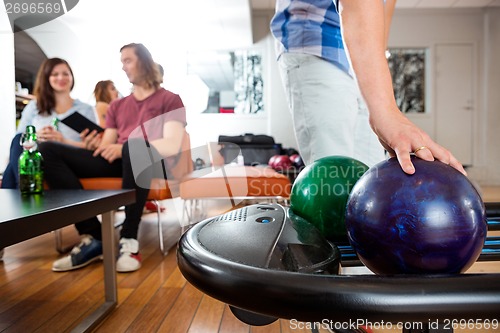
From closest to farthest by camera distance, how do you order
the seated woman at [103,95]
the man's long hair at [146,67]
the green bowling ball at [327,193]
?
the green bowling ball at [327,193] → the man's long hair at [146,67] → the seated woman at [103,95]

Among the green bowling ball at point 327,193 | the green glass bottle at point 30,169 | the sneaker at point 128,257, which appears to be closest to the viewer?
the green bowling ball at point 327,193

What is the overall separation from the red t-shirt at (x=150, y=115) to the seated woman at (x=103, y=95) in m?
0.81

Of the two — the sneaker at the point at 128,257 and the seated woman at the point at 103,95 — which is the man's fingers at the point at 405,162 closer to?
the sneaker at the point at 128,257

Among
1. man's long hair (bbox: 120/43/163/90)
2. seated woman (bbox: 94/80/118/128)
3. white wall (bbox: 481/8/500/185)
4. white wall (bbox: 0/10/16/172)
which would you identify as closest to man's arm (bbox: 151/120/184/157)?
man's long hair (bbox: 120/43/163/90)

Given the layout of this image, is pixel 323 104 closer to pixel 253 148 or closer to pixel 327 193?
pixel 327 193

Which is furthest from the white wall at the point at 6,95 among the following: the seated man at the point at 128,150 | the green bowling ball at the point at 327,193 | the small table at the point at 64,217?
the green bowling ball at the point at 327,193

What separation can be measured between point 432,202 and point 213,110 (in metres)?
6.28

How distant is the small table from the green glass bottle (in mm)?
101

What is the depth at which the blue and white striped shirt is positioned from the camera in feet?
3.57

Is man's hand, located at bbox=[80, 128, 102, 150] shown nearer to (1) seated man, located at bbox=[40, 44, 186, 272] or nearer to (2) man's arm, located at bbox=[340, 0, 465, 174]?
(1) seated man, located at bbox=[40, 44, 186, 272]

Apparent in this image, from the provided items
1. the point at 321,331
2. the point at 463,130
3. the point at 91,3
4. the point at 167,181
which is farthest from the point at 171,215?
the point at 463,130

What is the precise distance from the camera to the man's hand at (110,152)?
7.47 feet

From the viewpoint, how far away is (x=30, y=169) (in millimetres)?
1575

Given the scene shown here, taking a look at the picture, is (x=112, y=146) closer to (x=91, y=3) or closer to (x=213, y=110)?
(x=91, y=3)
